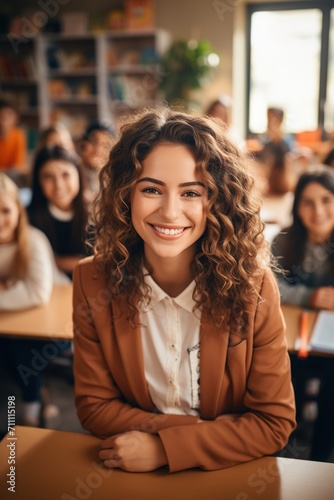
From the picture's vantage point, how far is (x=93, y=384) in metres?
1.24

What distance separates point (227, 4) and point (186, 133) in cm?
548

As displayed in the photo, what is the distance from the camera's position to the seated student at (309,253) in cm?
202

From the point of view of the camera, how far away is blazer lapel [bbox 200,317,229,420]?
3.84 ft

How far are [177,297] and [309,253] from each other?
3.55ft

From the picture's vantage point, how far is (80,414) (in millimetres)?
1252

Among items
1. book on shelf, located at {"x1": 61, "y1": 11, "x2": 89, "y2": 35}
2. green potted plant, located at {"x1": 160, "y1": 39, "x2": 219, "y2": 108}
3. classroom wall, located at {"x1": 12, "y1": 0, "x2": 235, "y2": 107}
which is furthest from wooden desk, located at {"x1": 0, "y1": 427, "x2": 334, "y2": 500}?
book on shelf, located at {"x1": 61, "y1": 11, "x2": 89, "y2": 35}

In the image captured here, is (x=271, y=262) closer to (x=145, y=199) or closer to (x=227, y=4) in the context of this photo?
(x=145, y=199)

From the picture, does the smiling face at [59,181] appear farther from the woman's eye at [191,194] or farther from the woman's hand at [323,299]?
the woman's eye at [191,194]

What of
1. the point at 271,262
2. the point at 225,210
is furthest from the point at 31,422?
the point at 225,210

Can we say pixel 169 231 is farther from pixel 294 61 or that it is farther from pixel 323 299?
pixel 294 61

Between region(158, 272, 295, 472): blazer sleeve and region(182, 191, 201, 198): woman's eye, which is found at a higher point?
region(182, 191, 201, 198): woman's eye

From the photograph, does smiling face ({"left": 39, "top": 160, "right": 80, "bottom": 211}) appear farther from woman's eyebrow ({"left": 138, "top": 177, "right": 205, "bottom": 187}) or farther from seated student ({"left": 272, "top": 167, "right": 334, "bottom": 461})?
woman's eyebrow ({"left": 138, "top": 177, "right": 205, "bottom": 187})

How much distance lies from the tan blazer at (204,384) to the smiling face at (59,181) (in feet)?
4.85

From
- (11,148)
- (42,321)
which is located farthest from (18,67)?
(42,321)
